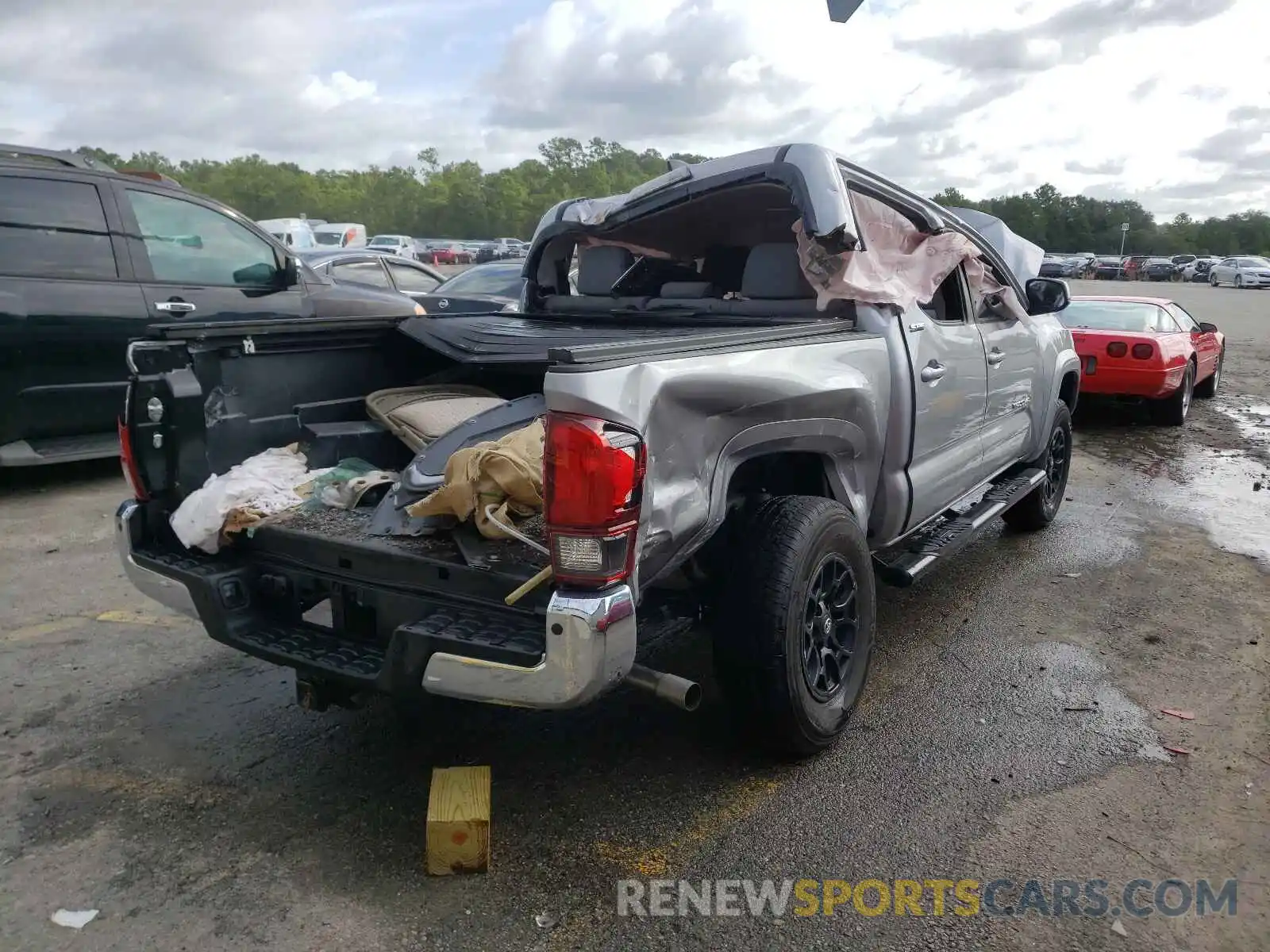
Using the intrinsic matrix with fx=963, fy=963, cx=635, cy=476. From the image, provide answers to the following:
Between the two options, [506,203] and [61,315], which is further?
[506,203]

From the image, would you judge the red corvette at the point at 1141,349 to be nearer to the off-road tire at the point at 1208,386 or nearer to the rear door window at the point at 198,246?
the off-road tire at the point at 1208,386

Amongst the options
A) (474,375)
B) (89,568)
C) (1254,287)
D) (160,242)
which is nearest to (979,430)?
(474,375)

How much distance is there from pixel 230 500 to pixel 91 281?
3.93 meters

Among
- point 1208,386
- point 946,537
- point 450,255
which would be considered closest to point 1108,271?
point 450,255

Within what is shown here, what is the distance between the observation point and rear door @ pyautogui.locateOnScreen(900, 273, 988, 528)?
3.85 m

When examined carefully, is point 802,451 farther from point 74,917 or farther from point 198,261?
point 198,261

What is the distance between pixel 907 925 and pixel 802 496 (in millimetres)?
1302

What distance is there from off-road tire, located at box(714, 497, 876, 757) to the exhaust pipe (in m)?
0.32

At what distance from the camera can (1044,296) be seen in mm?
5312

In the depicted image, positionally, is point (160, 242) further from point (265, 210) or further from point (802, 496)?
point (265, 210)

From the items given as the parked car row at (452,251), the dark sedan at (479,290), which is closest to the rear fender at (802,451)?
the dark sedan at (479,290)

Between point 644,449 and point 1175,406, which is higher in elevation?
point 644,449

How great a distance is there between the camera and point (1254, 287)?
43156 millimetres

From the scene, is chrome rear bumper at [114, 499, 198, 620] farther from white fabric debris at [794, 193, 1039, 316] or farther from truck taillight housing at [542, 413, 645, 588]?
white fabric debris at [794, 193, 1039, 316]
